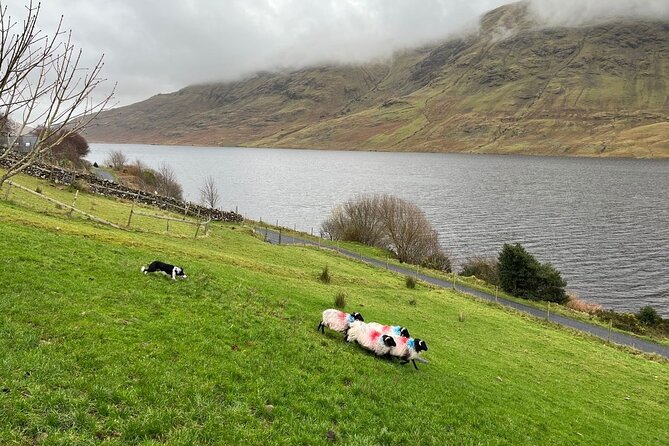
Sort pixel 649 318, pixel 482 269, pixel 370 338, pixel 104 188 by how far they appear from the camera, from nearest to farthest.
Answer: pixel 370 338
pixel 649 318
pixel 104 188
pixel 482 269

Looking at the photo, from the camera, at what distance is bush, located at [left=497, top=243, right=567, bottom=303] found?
58.1m

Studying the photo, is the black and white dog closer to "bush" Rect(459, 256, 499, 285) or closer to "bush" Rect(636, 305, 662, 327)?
"bush" Rect(636, 305, 662, 327)

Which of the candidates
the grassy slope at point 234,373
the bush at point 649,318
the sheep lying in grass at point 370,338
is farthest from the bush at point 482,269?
the sheep lying in grass at point 370,338

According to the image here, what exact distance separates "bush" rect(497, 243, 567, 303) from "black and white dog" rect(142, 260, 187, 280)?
159 feet

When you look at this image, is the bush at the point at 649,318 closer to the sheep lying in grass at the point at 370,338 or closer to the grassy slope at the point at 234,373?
the grassy slope at the point at 234,373

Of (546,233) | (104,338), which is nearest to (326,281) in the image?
(104,338)

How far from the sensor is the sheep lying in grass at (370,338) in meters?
18.0

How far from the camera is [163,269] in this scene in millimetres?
21641

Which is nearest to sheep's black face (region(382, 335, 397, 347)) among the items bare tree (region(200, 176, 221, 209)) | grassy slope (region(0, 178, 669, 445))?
grassy slope (region(0, 178, 669, 445))

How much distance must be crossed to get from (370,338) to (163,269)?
10710 millimetres

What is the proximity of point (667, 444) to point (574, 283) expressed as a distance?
59.2m

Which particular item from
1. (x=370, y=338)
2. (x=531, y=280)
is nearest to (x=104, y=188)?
(x=370, y=338)

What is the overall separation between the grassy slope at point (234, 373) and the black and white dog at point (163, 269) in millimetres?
541

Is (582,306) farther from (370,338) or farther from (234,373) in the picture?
(234,373)
